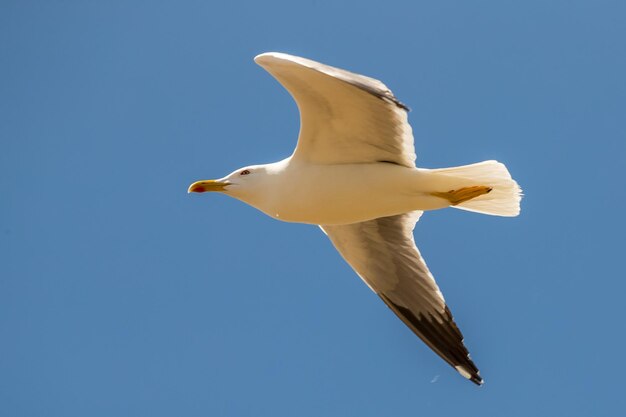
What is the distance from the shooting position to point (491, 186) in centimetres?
721

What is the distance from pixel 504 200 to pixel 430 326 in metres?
1.08

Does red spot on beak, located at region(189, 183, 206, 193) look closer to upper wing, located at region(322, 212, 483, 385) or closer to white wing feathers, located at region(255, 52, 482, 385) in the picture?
white wing feathers, located at region(255, 52, 482, 385)

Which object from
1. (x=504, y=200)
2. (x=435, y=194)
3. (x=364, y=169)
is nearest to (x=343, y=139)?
(x=364, y=169)

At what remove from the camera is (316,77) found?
6.48m

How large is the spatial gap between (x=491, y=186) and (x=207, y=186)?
1.79 meters

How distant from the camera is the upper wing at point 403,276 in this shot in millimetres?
7867

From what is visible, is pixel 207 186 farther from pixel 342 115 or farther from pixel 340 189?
pixel 342 115

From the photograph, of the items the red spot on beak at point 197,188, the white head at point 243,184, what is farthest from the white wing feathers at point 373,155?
the red spot on beak at point 197,188

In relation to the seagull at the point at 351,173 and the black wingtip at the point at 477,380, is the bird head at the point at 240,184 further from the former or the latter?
the black wingtip at the point at 477,380

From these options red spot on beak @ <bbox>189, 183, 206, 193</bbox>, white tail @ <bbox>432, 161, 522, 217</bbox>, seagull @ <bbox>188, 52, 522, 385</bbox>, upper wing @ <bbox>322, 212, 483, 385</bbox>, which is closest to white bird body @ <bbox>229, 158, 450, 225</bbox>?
seagull @ <bbox>188, 52, 522, 385</bbox>

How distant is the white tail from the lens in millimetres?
7062

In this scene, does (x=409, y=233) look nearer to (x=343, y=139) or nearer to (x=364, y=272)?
(x=364, y=272)

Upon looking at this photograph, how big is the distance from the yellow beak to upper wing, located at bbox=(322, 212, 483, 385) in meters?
0.96

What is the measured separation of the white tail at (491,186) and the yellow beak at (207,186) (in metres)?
1.34
